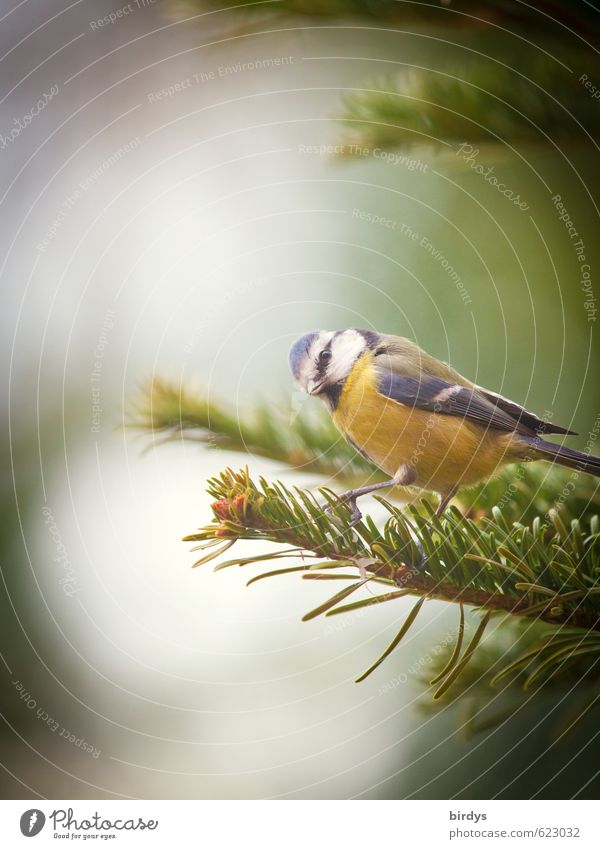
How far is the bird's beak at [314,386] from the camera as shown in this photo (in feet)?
2.03

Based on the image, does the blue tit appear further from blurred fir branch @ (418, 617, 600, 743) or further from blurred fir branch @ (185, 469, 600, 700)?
blurred fir branch @ (418, 617, 600, 743)

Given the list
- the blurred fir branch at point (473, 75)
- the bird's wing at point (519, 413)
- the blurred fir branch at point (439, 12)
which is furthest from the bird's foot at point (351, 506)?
the blurred fir branch at point (439, 12)

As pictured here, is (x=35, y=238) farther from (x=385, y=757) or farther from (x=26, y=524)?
(x=385, y=757)

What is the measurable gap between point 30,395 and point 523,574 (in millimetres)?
432

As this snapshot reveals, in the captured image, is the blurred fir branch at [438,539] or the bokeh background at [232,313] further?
the bokeh background at [232,313]

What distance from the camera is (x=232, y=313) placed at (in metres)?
0.67

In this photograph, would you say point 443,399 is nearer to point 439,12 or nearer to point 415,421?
point 415,421

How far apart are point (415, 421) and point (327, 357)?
0.30 ft
